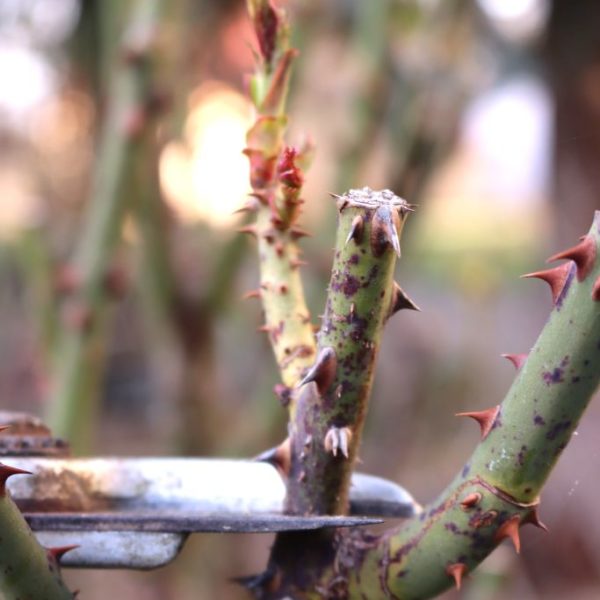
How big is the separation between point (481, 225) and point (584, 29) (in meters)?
2.63

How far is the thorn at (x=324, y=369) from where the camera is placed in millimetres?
449

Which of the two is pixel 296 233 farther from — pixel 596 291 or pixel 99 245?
pixel 99 245

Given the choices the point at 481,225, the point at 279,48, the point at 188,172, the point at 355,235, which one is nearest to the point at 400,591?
the point at 355,235

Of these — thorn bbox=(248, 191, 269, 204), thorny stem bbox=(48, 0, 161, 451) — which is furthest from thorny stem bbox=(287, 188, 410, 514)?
thorny stem bbox=(48, 0, 161, 451)

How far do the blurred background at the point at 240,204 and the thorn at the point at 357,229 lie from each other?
6.7 inches

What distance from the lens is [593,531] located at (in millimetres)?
2758

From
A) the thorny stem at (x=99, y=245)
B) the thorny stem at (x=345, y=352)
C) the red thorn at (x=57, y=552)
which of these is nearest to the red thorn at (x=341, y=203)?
the thorny stem at (x=345, y=352)

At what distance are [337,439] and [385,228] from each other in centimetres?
11

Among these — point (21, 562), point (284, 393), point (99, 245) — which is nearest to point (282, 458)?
point (284, 393)

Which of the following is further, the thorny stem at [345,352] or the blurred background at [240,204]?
the blurred background at [240,204]

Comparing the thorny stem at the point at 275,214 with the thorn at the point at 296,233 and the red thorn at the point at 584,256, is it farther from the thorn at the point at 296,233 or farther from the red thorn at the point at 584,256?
the red thorn at the point at 584,256

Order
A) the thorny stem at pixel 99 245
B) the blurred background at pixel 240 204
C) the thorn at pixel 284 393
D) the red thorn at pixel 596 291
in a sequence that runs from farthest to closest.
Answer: the blurred background at pixel 240 204, the thorny stem at pixel 99 245, the thorn at pixel 284 393, the red thorn at pixel 596 291

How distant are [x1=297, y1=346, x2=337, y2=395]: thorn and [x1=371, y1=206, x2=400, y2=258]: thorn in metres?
0.06

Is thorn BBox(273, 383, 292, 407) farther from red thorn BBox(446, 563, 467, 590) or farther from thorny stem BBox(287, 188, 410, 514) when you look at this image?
red thorn BBox(446, 563, 467, 590)
